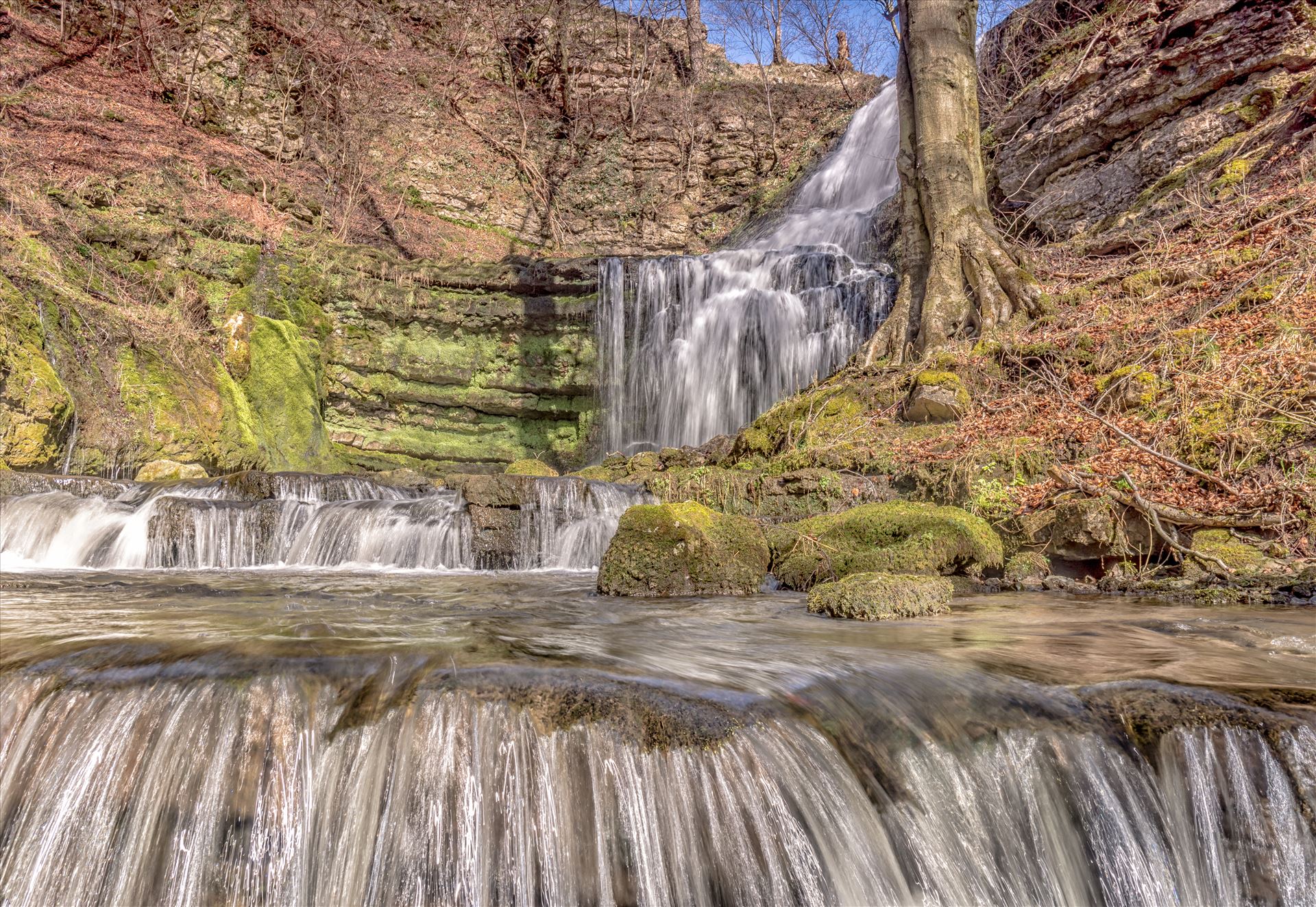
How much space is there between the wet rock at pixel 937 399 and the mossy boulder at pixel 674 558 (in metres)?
3.43

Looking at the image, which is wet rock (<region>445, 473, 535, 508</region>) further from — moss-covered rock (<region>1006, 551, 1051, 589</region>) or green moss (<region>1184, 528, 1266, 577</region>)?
green moss (<region>1184, 528, 1266, 577</region>)

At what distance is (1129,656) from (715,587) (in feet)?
9.45

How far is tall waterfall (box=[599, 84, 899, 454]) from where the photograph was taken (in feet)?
39.0

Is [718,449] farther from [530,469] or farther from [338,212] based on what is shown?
[338,212]

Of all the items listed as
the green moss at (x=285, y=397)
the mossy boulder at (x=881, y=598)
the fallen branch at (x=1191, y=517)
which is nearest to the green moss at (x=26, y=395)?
the green moss at (x=285, y=397)

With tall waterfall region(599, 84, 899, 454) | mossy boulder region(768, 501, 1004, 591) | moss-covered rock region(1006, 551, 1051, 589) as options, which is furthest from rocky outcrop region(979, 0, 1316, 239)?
mossy boulder region(768, 501, 1004, 591)

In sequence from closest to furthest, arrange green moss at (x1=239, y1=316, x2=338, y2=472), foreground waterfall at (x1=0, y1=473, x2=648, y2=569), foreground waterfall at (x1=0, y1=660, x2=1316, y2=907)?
1. foreground waterfall at (x1=0, y1=660, x2=1316, y2=907)
2. foreground waterfall at (x1=0, y1=473, x2=648, y2=569)
3. green moss at (x1=239, y1=316, x2=338, y2=472)

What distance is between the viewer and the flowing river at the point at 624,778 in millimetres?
2160

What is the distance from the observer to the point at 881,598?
4.53 metres

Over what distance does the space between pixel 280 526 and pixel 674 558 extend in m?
4.22

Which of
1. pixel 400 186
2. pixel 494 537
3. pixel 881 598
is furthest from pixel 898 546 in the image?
pixel 400 186

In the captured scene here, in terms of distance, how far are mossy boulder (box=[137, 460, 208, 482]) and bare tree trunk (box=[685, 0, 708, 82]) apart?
17944 mm

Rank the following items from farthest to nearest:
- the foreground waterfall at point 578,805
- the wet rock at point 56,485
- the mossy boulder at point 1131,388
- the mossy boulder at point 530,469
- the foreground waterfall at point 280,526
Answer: the mossy boulder at point 530,469, the wet rock at point 56,485, the foreground waterfall at point 280,526, the mossy boulder at point 1131,388, the foreground waterfall at point 578,805

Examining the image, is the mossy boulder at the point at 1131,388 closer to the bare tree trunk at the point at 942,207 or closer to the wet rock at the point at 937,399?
the wet rock at the point at 937,399
